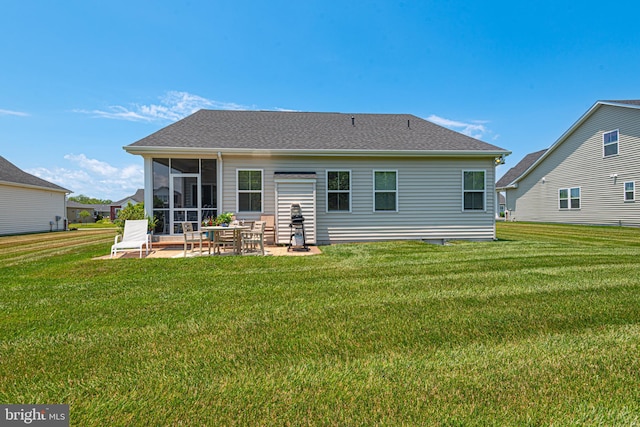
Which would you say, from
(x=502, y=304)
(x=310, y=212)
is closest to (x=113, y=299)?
(x=502, y=304)

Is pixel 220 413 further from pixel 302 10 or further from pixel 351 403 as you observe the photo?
pixel 302 10

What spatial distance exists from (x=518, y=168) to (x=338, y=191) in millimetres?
26450

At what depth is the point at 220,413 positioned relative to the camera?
183 centimetres

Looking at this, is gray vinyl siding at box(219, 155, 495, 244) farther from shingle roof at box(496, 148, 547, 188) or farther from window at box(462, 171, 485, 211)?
shingle roof at box(496, 148, 547, 188)

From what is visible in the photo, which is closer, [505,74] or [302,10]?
[302,10]

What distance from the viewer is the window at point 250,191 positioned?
1016 centimetres

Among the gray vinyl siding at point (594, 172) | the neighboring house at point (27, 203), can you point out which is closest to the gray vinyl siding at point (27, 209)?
the neighboring house at point (27, 203)

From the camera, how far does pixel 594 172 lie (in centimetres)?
1773

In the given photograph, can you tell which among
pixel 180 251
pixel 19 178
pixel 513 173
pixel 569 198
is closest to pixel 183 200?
pixel 180 251

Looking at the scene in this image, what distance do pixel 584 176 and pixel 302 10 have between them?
19.7 metres

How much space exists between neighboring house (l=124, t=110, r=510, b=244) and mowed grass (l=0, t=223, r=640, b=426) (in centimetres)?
483

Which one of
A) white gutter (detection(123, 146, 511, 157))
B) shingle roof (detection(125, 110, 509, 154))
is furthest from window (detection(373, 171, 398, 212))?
shingle roof (detection(125, 110, 509, 154))

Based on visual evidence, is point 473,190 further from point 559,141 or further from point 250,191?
point 559,141

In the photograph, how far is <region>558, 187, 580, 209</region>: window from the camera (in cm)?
1905
